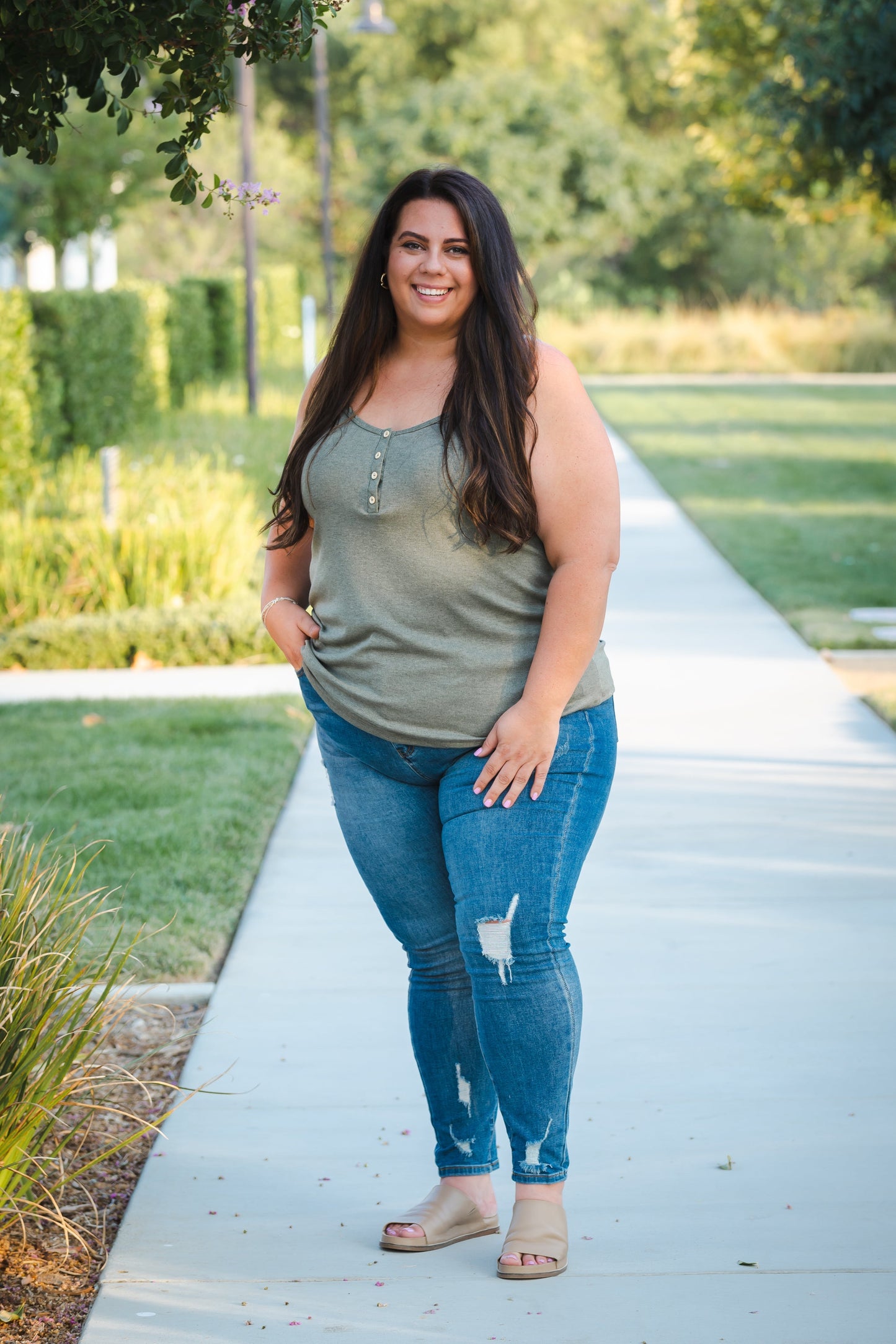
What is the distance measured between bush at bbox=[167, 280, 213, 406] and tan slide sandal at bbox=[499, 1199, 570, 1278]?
20.0 metres

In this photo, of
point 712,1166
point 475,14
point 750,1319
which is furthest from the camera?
point 475,14

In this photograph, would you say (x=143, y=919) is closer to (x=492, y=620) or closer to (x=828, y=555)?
(x=492, y=620)

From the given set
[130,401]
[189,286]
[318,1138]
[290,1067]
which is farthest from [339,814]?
[189,286]

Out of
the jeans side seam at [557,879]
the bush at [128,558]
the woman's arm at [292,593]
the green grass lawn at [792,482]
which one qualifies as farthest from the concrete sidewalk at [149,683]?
the jeans side seam at [557,879]

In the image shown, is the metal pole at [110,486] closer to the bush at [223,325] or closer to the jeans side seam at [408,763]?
the jeans side seam at [408,763]

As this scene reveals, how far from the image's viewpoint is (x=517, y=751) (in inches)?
99.7

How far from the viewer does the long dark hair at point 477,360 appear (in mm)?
2512

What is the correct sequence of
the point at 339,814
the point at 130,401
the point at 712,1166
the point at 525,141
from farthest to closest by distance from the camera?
the point at 525,141
the point at 130,401
the point at 712,1166
the point at 339,814

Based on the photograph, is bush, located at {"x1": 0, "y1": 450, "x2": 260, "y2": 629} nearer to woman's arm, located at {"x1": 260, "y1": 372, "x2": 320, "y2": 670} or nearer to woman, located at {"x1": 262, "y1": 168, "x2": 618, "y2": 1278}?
woman's arm, located at {"x1": 260, "y1": 372, "x2": 320, "y2": 670}

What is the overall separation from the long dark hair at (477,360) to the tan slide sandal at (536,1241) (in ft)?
3.74

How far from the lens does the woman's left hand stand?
2535 millimetres

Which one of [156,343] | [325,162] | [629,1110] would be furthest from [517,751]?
[325,162]

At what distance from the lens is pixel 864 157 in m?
10.1

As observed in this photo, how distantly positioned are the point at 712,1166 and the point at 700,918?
4.85 feet
